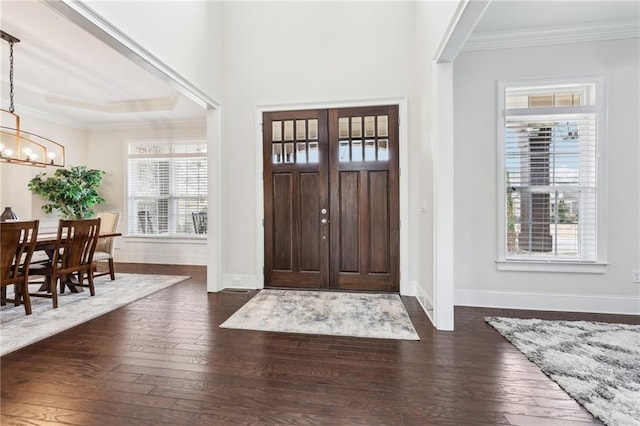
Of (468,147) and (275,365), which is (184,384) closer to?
(275,365)

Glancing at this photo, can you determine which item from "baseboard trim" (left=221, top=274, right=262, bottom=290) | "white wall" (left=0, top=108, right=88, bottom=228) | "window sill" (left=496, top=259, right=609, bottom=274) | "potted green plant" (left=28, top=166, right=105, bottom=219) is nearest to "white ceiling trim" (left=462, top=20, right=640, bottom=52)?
"window sill" (left=496, top=259, right=609, bottom=274)

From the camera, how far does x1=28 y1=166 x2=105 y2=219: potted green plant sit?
17.0ft

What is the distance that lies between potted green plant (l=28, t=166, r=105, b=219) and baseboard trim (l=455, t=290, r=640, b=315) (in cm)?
660

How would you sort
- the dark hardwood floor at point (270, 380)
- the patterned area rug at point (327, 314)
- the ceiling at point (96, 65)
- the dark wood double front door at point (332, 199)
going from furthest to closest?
the dark wood double front door at point (332, 199), the ceiling at point (96, 65), the patterned area rug at point (327, 314), the dark hardwood floor at point (270, 380)

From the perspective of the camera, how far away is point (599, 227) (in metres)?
3.05

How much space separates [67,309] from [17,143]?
242 centimetres

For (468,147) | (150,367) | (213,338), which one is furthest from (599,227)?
(150,367)

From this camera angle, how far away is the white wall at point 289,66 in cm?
385

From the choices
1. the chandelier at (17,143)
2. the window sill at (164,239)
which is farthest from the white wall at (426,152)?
the chandelier at (17,143)

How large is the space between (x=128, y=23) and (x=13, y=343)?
112 inches

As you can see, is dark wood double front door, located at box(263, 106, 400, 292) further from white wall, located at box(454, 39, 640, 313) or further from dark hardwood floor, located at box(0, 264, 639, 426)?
dark hardwood floor, located at box(0, 264, 639, 426)

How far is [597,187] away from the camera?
3059 millimetres

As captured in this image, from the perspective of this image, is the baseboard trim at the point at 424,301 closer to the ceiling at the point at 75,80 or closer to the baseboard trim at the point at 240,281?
the baseboard trim at the point at 240,281

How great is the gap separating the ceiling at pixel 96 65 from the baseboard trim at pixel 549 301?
2.84m
